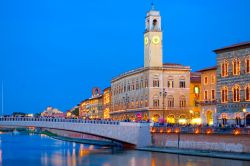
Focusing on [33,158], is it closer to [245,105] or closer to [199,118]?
[245,105]

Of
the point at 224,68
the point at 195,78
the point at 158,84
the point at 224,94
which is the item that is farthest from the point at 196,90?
the point at 224,68

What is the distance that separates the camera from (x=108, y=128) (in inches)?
3201

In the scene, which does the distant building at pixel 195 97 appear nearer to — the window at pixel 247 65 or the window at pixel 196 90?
the window at pixel 196 90

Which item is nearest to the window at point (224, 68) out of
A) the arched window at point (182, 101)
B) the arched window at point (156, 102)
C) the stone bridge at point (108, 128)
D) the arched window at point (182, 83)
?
the stone bridge at point (108, 128)

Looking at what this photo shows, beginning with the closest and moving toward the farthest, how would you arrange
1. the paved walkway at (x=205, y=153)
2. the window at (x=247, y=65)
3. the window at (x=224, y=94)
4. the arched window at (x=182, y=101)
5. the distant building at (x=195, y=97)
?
the paved walkway at (x=205, y=153)
the window at (x=247, y=65)
the window at (x=224, y=94)
the distant building at (x=195, y=97)
the arched window at (x=182, y=101)

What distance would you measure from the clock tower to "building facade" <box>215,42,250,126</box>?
22976 millimetres

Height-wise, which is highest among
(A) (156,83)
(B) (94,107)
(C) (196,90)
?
(A) (156,83)

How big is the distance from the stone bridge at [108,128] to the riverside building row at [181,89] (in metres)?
10.3

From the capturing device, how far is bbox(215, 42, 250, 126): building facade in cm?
7588

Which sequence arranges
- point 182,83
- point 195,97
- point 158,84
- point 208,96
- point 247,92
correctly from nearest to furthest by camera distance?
point 247,92 → point 208,96 → point 158,84 → point 182,83 → point 195,97

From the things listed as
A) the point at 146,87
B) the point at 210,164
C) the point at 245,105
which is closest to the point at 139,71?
the point at 146,87

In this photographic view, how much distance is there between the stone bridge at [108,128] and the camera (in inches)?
3191

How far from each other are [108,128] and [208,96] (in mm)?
20696

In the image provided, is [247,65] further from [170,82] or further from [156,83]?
[170,82]
